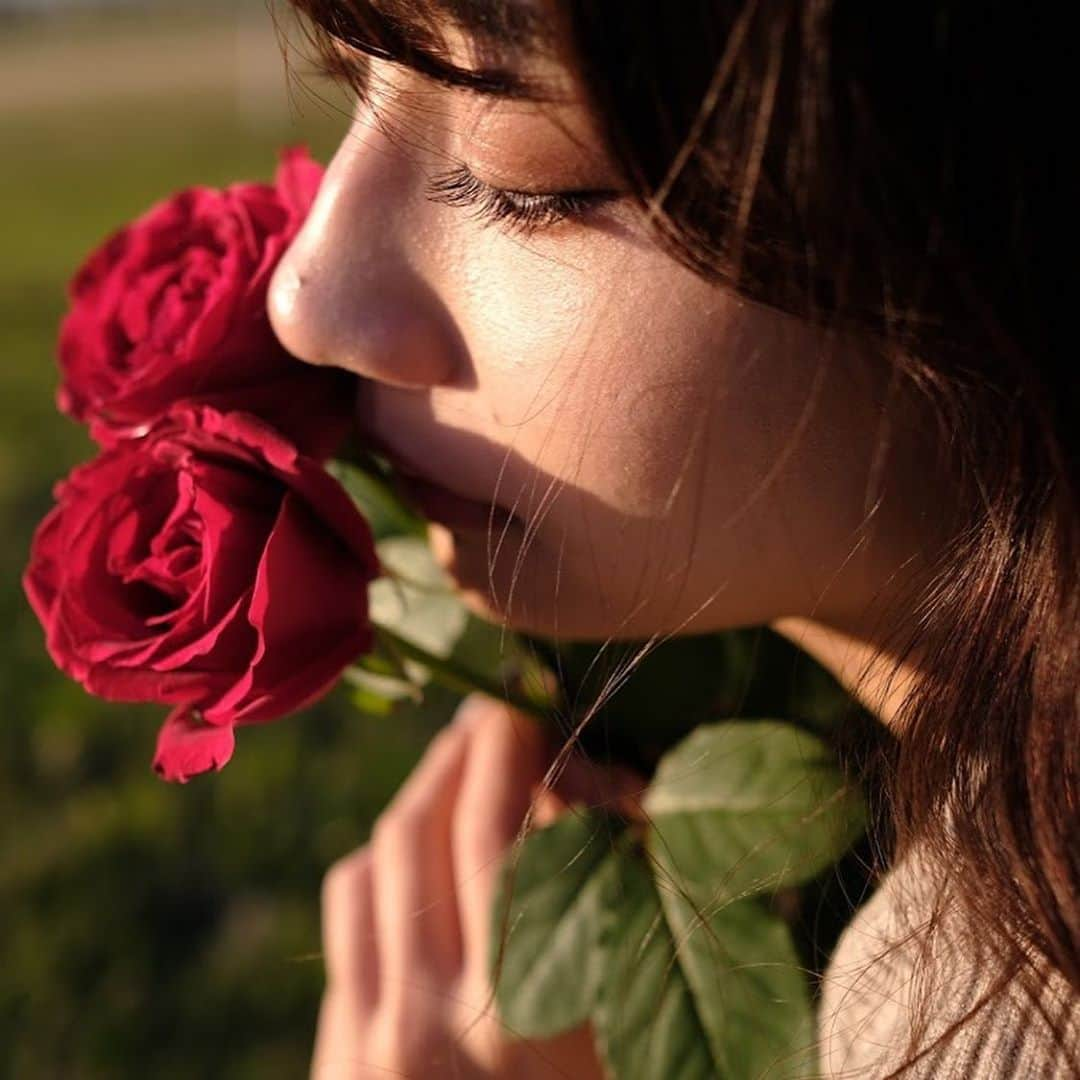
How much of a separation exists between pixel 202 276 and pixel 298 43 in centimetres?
19

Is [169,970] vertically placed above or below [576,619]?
below

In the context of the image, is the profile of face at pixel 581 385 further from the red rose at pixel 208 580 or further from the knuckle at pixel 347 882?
the knuckle at pixel 347 882

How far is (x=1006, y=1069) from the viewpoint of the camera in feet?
2.72

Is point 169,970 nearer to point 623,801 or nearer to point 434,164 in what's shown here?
point 623,801

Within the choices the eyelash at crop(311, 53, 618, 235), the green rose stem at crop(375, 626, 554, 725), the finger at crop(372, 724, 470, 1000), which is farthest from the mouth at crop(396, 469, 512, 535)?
the finger at crop(372, 724, 470, 1000)

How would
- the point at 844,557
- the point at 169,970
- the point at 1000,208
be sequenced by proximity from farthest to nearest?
1. the point at 169,970
2. the point at 844,557
3. the point at 1000,208

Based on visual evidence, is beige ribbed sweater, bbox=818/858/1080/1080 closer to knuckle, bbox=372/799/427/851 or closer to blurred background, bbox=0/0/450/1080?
knuckle, bbox=372/799/427/851

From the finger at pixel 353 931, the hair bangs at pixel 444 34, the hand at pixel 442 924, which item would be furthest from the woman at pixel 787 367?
the finger at pixel 353 931

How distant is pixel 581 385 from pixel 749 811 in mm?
353

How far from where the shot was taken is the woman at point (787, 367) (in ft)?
2.24

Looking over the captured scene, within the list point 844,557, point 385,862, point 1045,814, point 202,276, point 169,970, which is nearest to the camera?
point 1045,814

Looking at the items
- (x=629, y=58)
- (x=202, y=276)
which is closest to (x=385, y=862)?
(x=202, y=276)

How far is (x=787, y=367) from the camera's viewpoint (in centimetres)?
82

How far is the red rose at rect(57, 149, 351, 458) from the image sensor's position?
→ 1024mm
